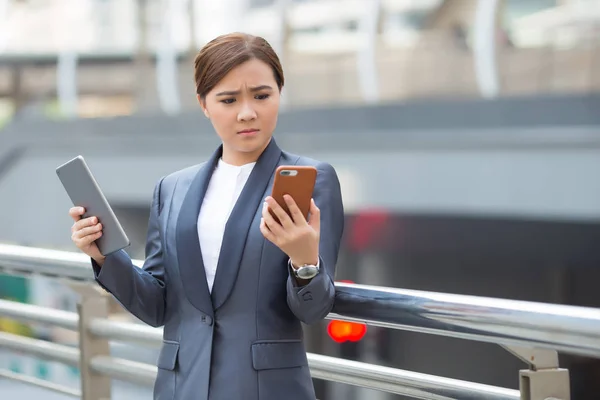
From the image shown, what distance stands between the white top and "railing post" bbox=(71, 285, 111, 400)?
124 centimetres

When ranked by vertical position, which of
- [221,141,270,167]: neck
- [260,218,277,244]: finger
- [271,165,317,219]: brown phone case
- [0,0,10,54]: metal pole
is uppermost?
[0,0,10,54]: metal pole

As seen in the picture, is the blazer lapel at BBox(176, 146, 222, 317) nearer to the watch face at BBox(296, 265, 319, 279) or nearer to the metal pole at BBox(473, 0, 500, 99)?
the watch face at BBox(296, 265, 319, 279)

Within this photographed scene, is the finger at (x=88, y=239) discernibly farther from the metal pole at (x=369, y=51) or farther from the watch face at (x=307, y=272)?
the metal pole at (x=369, y=51)

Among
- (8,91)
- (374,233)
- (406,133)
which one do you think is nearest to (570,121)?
(406,133)

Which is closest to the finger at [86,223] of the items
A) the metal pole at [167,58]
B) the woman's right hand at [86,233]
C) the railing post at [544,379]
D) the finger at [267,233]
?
the woman's right hand at [86,233]

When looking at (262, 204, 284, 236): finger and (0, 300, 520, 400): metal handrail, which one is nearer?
(262, 204, 284, 236): finger

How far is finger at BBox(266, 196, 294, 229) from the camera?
6.17 feet

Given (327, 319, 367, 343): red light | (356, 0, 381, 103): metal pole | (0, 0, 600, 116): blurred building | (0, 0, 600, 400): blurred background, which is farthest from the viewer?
(356, 0, 381, 103): metal pole

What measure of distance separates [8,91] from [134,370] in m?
13.8

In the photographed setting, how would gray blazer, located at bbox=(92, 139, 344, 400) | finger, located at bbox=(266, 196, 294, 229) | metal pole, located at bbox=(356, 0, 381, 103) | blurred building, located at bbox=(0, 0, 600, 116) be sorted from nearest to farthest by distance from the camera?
finger, located at bbox=(266, 196, 294, 229) → gray blazer, located at bbox=(92, 139, 344, 400) → blurred building, located at bbox=(0, 0, 600, 116) → metal pole, located at bbox=(356, 0, 381, 103)

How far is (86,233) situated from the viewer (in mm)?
2174

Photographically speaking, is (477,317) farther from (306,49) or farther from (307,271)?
(306,49)

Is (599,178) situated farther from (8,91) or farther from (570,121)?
Result: (8,91)

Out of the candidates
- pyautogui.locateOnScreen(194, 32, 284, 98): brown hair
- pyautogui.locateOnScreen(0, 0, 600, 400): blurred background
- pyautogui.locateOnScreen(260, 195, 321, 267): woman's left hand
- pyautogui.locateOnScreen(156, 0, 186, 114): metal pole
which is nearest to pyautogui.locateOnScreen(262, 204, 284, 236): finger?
pyautogui.locateOnScreen(260, 195, 321, 267): woman's left hand
